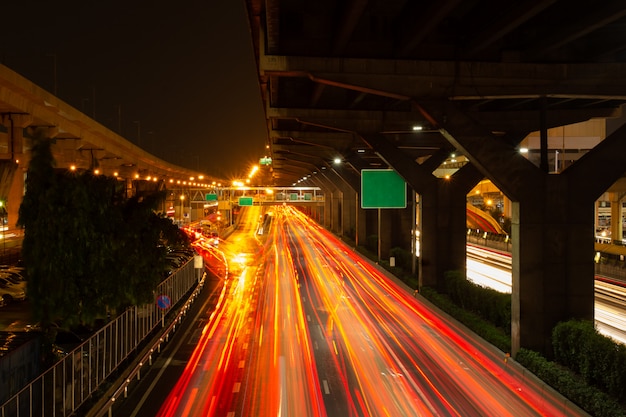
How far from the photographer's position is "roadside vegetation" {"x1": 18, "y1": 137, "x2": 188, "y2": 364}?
9.45 m

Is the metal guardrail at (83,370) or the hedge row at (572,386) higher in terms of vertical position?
the metal guardrail at (83,370)

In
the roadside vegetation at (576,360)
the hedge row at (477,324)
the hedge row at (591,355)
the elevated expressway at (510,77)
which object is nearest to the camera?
the roadside vegetation at (576,360)

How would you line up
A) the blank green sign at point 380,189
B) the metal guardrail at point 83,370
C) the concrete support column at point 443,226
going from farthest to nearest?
the blank green sign at point 380,189, the concrete support column at point 443,226, the metal guardrail at point 83,370

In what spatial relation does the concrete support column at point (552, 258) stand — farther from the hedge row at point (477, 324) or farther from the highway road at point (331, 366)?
the highway road at point (331, 366)

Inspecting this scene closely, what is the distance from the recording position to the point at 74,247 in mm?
9828

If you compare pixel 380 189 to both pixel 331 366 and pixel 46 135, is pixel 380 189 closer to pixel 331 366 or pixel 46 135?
pixel 331 366

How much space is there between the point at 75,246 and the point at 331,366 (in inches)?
273

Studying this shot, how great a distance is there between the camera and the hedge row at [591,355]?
10.1 metres

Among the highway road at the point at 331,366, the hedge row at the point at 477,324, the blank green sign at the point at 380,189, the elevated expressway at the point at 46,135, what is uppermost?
the elevated expressway at the point at 46,135

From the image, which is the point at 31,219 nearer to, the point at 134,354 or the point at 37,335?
the point at 37,335

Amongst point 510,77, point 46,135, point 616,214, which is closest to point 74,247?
point 46,135

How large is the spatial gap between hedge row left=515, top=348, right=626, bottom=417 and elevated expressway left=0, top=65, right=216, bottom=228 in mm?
10767

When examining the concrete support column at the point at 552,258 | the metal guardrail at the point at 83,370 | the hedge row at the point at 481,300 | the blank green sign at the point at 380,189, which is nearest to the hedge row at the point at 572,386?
the concrete support column at the point at 552,258

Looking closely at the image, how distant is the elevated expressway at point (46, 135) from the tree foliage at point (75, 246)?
3.18ft
